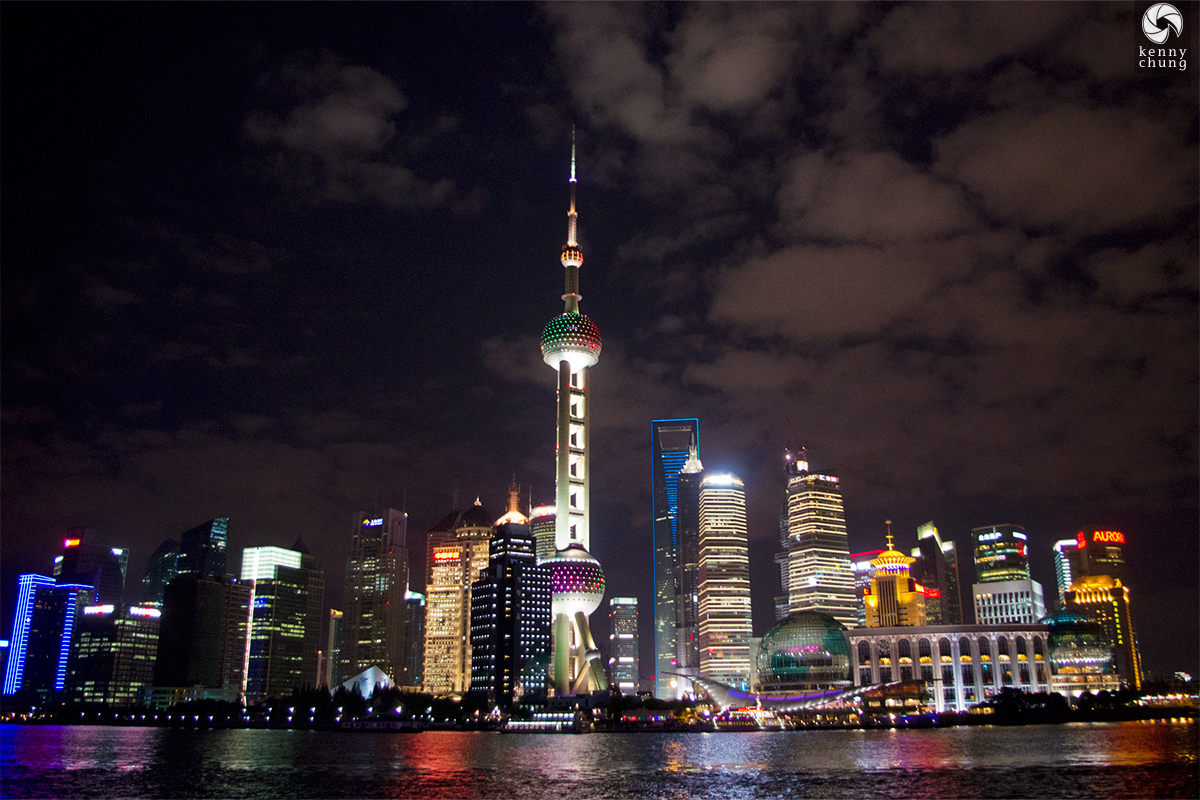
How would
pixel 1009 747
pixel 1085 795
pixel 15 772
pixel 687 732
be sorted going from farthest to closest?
pixel 687 732, pixel 1009 747, pixel 15 772, pixel 1085 795

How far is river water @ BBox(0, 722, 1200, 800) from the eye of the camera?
67.5m

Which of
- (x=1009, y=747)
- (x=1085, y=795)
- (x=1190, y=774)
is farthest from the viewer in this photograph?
(x=1009, y=747)

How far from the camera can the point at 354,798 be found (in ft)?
211

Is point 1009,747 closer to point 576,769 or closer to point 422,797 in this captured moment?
point 576,769

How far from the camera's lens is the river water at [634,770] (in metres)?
67.5

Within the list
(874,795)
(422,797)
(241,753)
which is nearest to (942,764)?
(874,795)

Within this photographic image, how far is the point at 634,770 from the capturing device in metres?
87.4

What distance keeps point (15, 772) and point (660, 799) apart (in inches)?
2460

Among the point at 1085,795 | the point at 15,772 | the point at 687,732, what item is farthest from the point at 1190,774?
the point at 687,732

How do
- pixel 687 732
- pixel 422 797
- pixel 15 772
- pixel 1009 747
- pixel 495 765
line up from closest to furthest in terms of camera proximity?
pixel 422 797, pixel 15 772, pixel 495 765, pixel 1009 747, pixel 687 732

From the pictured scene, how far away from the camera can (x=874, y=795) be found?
211 feet

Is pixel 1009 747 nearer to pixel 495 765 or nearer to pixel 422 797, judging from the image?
pixel 495 765

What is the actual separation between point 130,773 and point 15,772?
10.6 meters

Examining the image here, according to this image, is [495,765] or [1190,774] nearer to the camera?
[1190,774]
